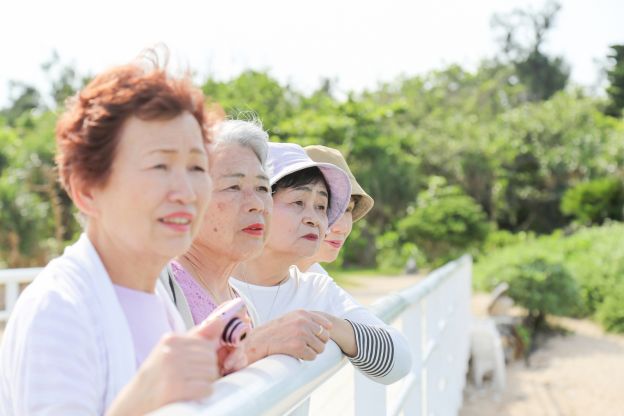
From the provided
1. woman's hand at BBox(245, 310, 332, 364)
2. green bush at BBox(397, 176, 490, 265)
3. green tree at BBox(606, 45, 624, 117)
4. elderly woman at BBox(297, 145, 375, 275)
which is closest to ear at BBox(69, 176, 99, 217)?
woman's hand at BBox(245, 310, 332, 364)

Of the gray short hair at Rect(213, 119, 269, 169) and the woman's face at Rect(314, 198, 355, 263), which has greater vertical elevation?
the gray short hair at Rect(213, 119, 269, 169)

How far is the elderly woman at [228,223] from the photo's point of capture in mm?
1473

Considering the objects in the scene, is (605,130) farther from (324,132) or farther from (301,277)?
(301,277)

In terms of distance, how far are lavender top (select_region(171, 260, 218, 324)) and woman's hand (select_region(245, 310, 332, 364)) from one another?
0.40ft

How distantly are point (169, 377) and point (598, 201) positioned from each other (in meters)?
21.5

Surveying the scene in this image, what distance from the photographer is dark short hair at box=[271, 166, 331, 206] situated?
1.95 metres

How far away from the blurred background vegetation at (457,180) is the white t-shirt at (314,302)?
4641 millimetres

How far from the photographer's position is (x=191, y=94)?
3.42ft

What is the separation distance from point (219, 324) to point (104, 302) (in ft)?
0.45

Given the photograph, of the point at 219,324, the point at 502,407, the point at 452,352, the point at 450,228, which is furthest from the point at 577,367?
the point at 219,324

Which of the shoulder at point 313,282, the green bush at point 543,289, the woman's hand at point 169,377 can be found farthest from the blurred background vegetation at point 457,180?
the woman's hand at point 169,377

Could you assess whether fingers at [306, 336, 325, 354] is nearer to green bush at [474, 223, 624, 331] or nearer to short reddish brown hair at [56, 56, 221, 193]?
short reddish brown hair at [56, 56, 221, 193]

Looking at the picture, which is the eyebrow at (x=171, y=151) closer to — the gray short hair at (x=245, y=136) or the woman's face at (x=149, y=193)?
the woman's face at (x=149, y=193)

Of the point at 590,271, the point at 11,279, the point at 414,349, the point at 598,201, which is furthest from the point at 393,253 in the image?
the point at 414,349
